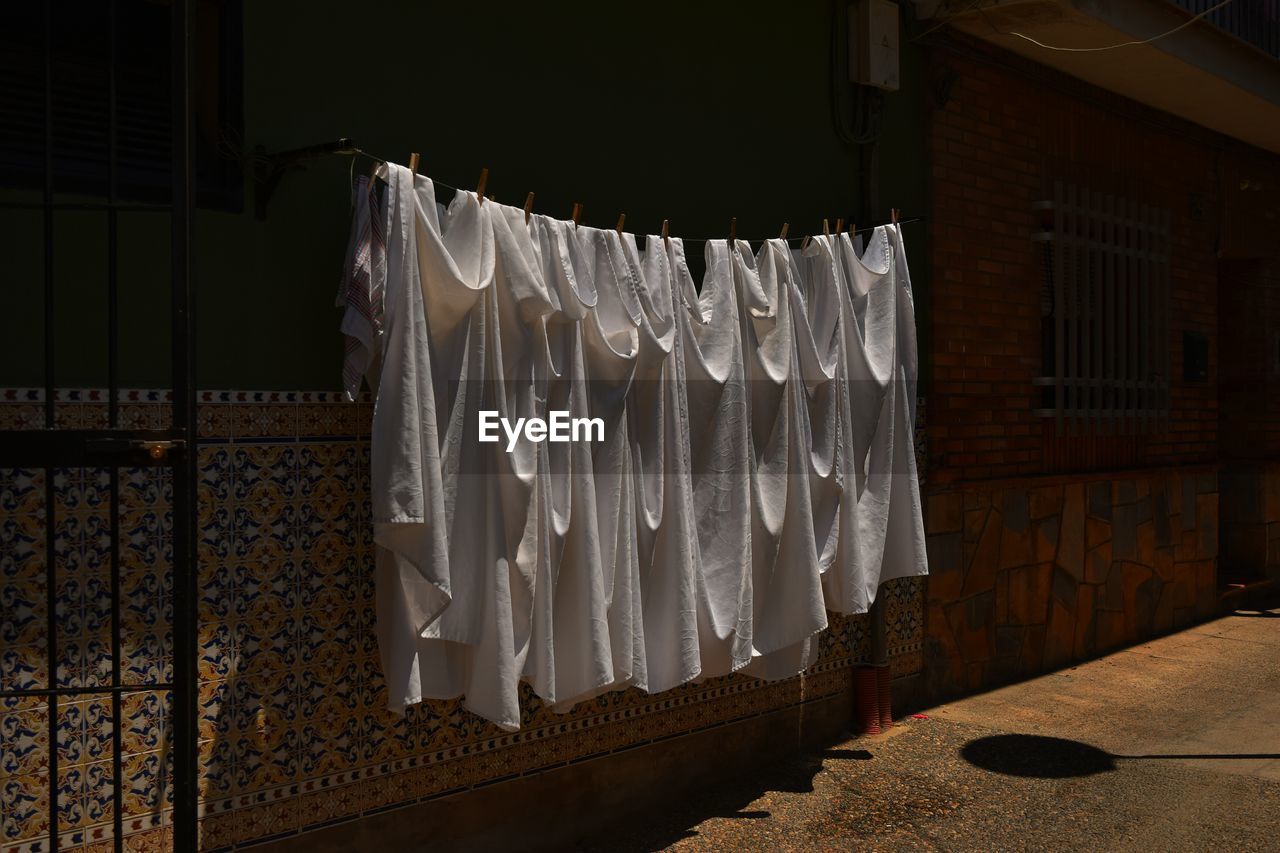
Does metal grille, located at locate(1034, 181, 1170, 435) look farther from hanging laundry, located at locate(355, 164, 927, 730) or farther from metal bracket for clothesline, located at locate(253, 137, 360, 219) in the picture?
metal bracket for clothesline, located at locate(253, 137, 360, 219)

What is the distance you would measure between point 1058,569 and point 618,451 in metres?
4.00

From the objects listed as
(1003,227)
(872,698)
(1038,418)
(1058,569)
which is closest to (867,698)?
(872,698)

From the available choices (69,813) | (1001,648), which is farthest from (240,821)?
(1001,648)

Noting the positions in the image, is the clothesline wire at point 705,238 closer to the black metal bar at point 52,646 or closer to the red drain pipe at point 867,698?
the black metal bar at point 52,646

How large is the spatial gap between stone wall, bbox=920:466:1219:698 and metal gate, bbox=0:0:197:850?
4.10 meters

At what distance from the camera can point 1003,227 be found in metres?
6.41

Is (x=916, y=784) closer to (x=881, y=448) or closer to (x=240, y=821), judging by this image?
(x=881, y=448)

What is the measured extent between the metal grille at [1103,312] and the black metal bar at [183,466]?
5188mm

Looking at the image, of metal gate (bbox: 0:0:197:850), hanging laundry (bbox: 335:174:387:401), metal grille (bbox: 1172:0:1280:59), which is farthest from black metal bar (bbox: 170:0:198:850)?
metal grille (bbox: 1172:0:1280:59)

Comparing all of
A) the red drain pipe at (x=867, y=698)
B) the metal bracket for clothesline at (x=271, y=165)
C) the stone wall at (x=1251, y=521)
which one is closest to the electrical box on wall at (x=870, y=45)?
the red drain pipe at (x=867, y=698)

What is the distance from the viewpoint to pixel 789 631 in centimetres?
436

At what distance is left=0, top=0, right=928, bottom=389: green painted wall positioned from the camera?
3.09 m

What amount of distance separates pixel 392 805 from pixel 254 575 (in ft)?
3.05

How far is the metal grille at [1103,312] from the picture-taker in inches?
263
